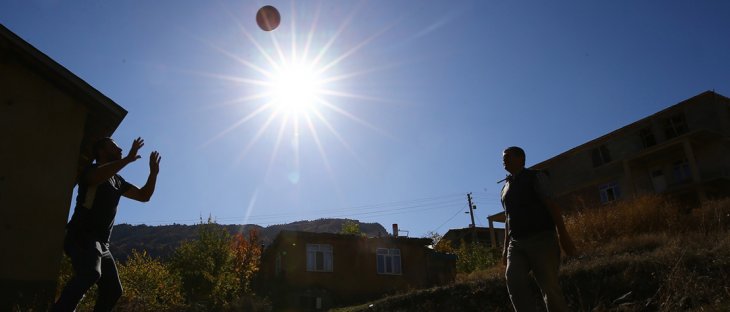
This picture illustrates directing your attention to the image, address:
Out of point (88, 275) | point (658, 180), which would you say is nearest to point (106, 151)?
point (88, 275)

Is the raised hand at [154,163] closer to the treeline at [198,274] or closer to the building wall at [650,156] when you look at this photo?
the treeline at [198,274]

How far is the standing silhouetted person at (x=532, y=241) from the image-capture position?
459 centimetres

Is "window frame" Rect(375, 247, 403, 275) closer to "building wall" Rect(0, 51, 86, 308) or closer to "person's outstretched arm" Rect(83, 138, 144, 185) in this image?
"building wall" Rect(0, 51, 86, 308)

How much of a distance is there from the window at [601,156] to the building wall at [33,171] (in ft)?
101

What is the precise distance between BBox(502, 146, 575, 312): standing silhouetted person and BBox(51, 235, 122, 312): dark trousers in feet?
11.0

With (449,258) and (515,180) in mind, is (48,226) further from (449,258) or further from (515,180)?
(449,258)

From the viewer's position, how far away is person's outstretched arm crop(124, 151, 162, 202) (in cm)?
468

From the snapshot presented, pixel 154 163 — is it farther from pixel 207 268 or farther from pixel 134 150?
pixel 207 268

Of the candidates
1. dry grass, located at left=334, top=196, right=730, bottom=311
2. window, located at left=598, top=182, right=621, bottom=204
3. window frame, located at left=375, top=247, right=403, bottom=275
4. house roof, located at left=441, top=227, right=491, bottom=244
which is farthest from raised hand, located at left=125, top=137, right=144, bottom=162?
house roof, located at left=441, top=227, right=491, bottom=244

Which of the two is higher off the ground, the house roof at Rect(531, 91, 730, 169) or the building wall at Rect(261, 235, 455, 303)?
the house roof at Rect(531, 91, 730, 169)

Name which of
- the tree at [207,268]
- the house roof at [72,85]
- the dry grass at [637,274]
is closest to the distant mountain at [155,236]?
the tree at [207,268]

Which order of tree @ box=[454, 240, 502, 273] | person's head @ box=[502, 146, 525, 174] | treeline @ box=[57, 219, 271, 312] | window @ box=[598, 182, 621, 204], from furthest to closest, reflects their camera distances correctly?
tree @ box=[454, 240, 502, 273]
window @ box=[598, 182, 621, 204]
treeline @ box=[57, 219, 271, 312]
person's head @ box=[502, 146, 525, 174]

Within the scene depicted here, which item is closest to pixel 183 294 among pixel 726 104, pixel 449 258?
pixel 449 258

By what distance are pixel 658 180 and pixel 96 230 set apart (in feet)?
105
